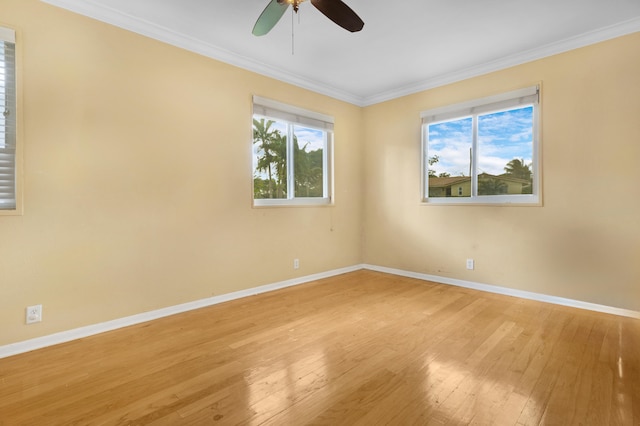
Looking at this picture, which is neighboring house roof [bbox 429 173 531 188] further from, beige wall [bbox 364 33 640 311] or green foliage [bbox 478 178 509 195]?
beige wall [bbox 364 33 640 311]

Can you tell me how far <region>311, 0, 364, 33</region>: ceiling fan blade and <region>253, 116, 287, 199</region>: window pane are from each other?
1.76 m

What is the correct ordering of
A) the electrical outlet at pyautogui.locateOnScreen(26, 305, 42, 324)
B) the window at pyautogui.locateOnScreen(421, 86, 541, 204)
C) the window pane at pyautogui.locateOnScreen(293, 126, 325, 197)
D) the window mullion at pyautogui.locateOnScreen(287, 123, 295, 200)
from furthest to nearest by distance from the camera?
1. the window pane at pyautogui.locateOnScreen(293, 126, 325, 197)
2. the window mullion at pyautogui.locateOnScreen(287, 123, 295, 200)
3. the window at pyautogui.locateOnScreen(421, 86, 541, 204)
4. the electrical outlet at pyautogui.locateOnScreen(26, 305, 42, 324)

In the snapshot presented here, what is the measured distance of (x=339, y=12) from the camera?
2090 millimetres

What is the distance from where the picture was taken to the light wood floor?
1.56 meters

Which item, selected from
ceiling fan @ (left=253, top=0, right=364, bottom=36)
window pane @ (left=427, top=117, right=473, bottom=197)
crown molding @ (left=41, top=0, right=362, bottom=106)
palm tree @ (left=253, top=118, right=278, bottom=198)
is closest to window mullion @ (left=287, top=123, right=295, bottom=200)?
palm tree @ (left=253, top=118, right=278, bottom=198)

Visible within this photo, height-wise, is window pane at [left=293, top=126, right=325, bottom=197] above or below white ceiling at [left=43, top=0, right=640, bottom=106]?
below

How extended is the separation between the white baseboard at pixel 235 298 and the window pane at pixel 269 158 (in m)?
1.14

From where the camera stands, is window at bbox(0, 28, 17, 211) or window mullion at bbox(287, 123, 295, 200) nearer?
window at bbox(0, 28, 17, 211)

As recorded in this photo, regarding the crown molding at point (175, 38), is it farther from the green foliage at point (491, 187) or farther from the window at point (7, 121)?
the green foliage at point (491, 187)

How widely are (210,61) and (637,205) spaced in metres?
4.29

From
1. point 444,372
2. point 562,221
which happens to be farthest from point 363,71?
point 444,372

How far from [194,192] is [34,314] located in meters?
1.52

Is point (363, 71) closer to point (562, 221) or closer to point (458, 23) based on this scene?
point (458, 23)

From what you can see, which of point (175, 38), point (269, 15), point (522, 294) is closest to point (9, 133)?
point (175, 38)
